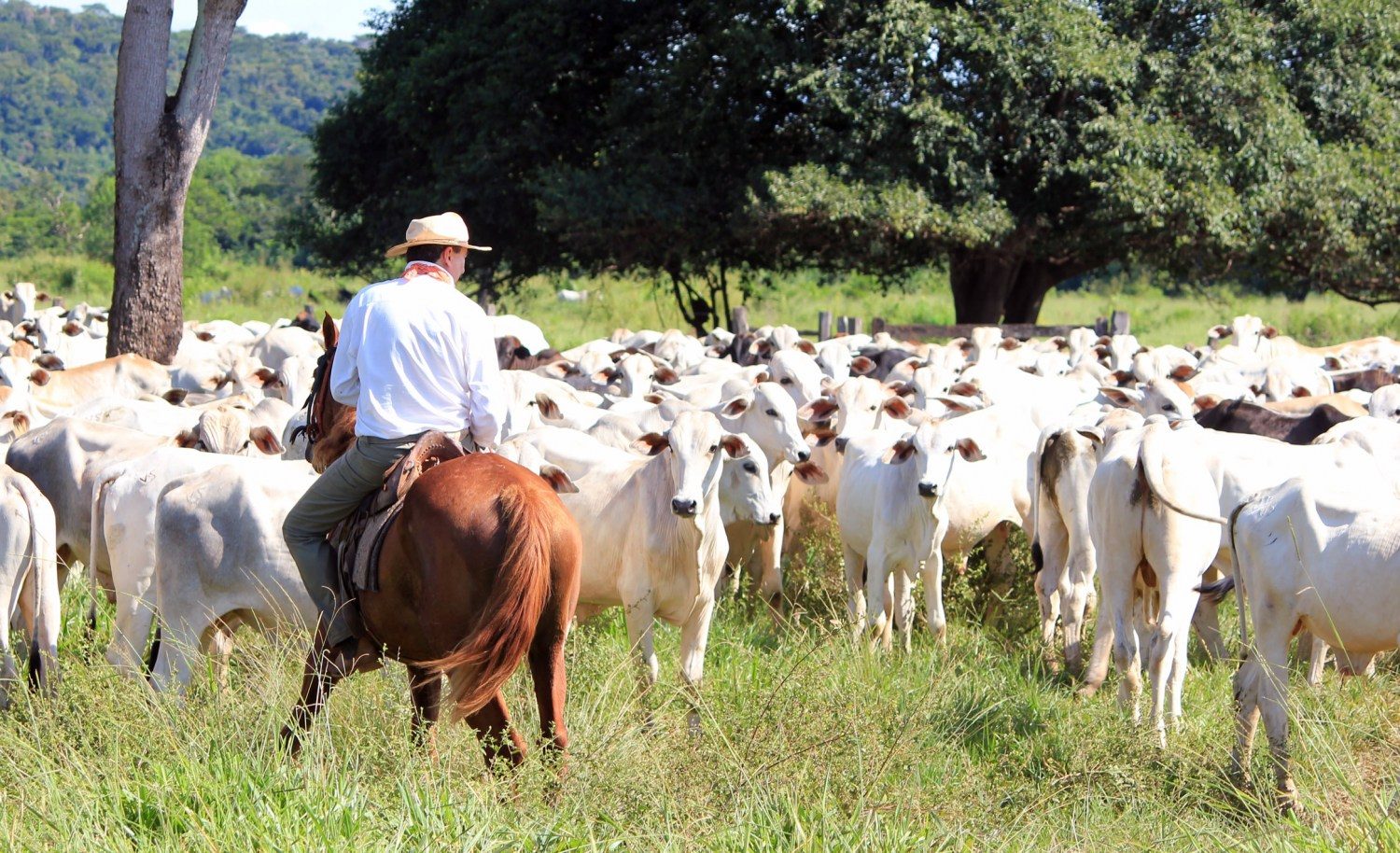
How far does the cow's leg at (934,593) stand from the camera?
8.34 meters

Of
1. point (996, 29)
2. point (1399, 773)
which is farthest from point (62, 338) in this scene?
point (1399, 773)

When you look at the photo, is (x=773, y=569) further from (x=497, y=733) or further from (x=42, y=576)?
(x=42, y=576)

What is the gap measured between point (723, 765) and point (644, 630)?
204 cm

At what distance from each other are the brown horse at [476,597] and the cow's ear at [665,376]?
27.8 feet

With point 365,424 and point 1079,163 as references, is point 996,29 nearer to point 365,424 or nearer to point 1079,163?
point 1079,163

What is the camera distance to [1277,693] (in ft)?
18.8

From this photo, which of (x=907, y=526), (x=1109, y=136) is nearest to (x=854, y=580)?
(x=907, y=526)

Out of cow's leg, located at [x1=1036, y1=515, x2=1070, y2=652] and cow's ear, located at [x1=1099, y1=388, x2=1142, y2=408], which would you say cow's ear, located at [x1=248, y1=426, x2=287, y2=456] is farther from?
cow's ear, located at [x1=1099, y1=388, x2=1142, y2=408]

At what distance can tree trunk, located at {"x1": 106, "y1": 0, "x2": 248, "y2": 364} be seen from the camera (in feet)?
38.4

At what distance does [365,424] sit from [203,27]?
7533mm

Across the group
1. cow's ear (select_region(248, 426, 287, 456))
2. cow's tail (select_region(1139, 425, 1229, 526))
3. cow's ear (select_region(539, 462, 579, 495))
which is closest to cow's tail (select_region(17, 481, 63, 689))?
cow's ear (select_region(248, 426, 287, 456))

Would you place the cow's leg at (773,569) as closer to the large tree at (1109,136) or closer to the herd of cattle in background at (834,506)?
the herd of cattle in background at (834,506)

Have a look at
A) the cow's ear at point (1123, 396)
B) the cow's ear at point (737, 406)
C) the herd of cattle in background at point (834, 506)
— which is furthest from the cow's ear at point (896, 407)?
the cow's ear at point (1123, 396)

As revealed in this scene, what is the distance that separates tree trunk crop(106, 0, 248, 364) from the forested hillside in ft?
326
